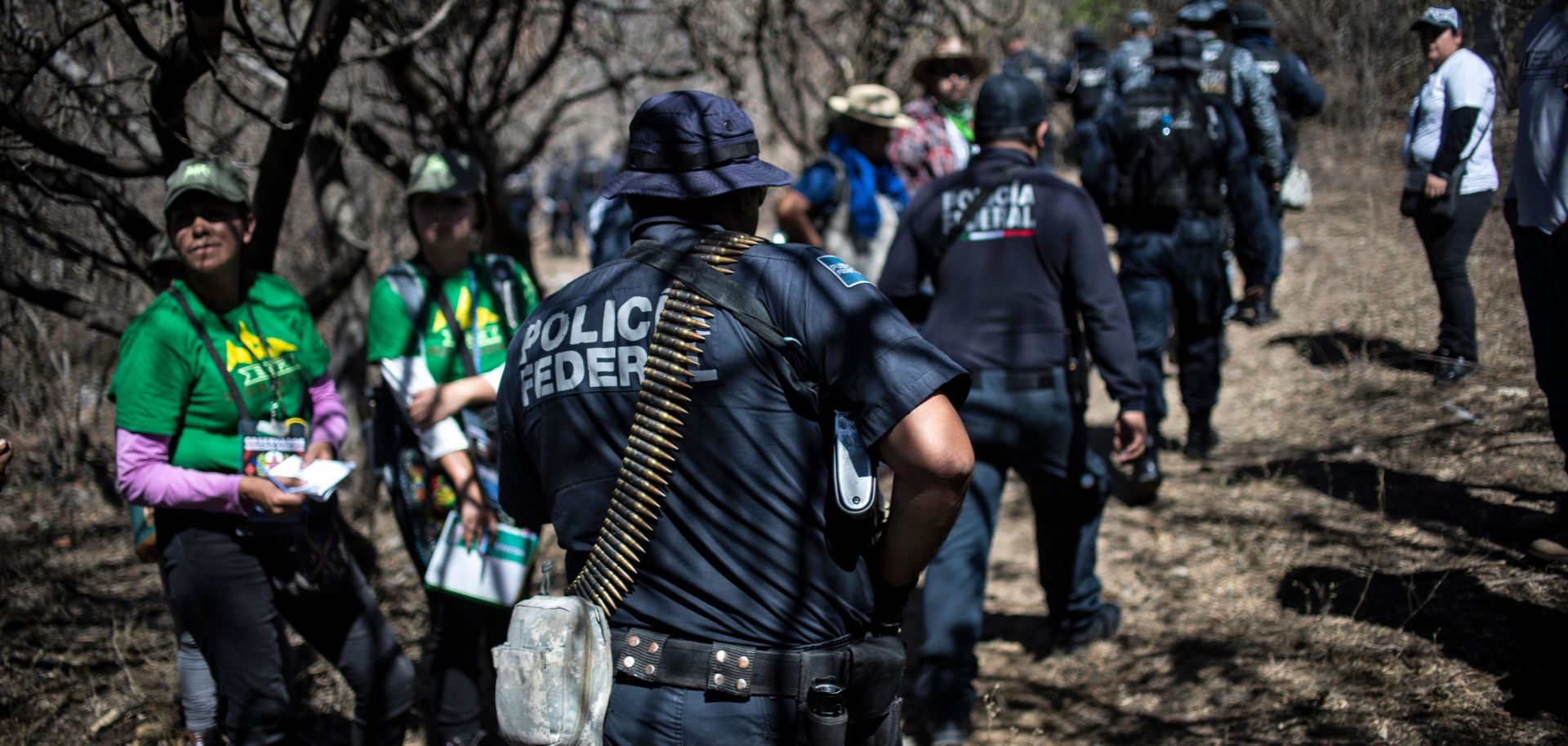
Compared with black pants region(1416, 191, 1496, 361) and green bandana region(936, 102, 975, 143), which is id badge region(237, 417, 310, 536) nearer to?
green bandana region(936, 102, 975, 143)

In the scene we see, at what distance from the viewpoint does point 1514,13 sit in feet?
16.6

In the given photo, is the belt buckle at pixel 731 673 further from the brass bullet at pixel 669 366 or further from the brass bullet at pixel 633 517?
the brass bullet at pixel 669 366

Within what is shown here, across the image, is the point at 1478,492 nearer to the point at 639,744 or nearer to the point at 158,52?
the point at 639,744

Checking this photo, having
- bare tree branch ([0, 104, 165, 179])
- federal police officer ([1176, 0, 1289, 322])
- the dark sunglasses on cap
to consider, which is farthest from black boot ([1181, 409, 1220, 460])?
bare tree branch ([0, 104, 165, 179])

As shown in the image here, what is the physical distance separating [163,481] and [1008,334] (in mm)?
2557

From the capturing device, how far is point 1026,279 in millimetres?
3670

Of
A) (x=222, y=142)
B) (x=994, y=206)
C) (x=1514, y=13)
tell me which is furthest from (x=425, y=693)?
(x=1514, y=13)

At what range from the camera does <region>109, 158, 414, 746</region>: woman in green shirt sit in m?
2.94

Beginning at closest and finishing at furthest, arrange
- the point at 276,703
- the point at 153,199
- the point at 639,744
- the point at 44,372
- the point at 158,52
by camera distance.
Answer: the point at 639,744 < the point at 276,703 < the point at 158,52 < the point at 44,372 < the point at 153,199

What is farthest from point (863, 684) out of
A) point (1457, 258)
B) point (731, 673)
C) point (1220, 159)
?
point (1457, 258)

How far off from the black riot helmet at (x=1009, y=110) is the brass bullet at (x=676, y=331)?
218 cm

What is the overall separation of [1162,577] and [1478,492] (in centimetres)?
135

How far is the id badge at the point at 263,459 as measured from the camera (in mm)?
3068

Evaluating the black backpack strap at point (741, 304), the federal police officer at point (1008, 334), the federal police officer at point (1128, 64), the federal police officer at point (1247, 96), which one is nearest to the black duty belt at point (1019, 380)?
the federal police officer at point (1008, 334)
